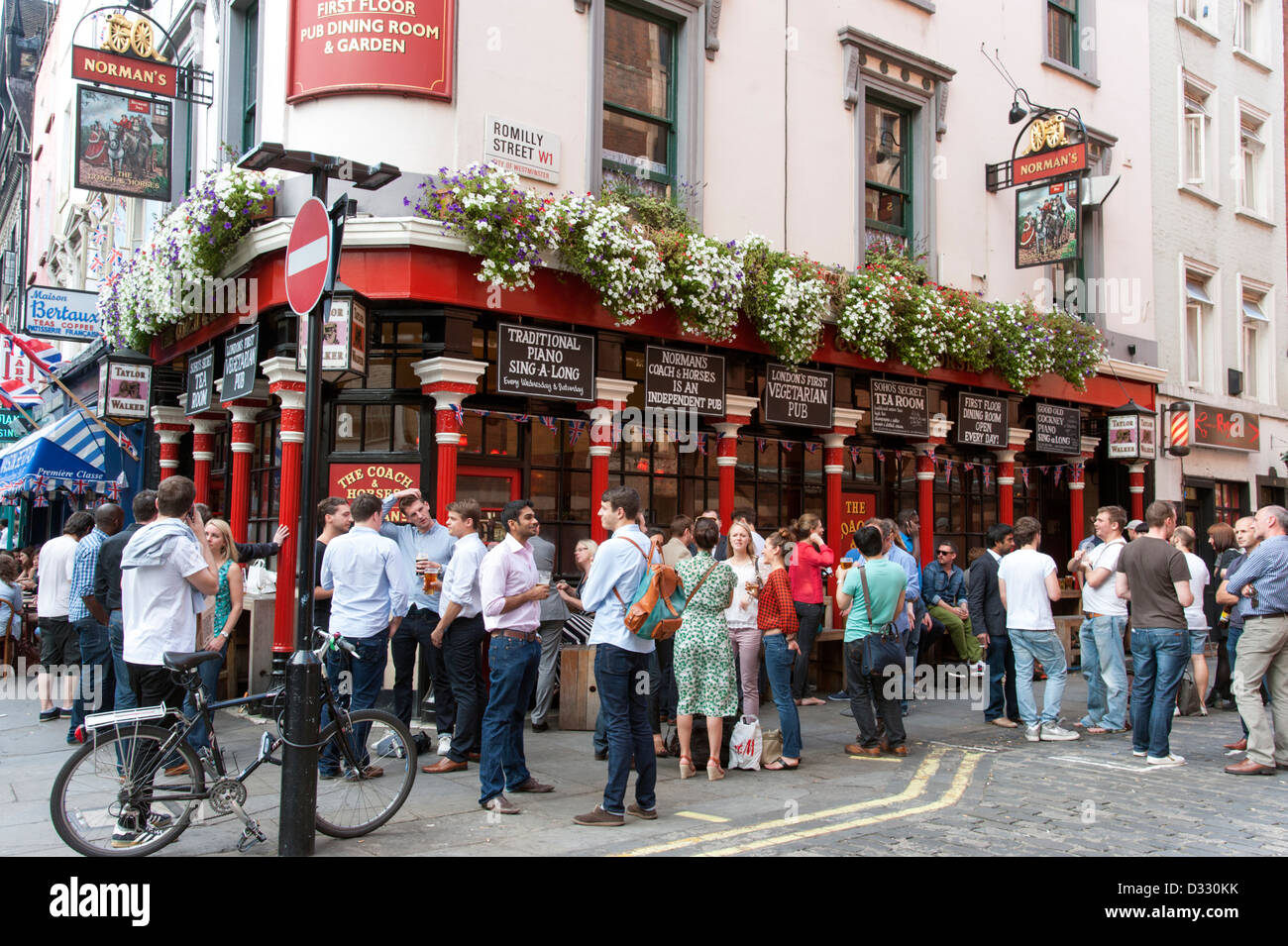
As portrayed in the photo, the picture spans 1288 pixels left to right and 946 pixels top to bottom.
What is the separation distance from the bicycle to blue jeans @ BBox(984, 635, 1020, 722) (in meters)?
6.35

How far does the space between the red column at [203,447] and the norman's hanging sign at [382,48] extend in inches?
193

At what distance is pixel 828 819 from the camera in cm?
652

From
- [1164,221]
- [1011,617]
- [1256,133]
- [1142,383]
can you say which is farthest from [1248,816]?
[1256,133]

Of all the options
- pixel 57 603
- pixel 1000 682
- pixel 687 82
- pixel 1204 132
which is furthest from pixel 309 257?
pixel 1204 132

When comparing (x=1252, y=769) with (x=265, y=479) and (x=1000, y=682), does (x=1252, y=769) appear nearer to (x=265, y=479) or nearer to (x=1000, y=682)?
(x=1000, y=682)

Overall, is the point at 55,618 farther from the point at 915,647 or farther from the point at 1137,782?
the point at 1137,782

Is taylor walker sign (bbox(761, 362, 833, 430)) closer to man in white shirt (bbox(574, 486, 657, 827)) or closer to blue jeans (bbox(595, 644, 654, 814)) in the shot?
man in white shirt (bbox(574, 486, 657, 827))

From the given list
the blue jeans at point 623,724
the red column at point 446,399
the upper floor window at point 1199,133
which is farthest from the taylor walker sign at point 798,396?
the upper floor window at point 1199,133

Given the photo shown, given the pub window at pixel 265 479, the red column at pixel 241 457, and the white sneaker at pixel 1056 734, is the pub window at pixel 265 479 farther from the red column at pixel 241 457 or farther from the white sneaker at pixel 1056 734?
the white sneaker at pixel 1056 734

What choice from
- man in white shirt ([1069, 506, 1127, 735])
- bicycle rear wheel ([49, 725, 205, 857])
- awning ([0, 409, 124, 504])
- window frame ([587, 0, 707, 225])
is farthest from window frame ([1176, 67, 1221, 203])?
bicycle rear wheel ([49, 725, 205, 857])

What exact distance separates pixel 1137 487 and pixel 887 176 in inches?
288

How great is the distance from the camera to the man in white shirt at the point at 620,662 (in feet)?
20.7

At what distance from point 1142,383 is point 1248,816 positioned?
41.0 ft

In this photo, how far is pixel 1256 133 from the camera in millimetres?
21141
